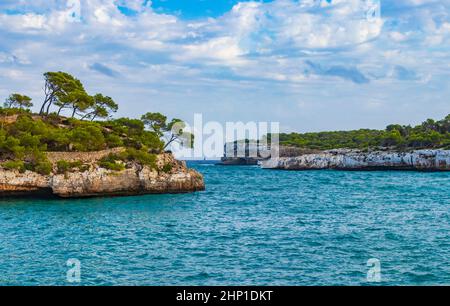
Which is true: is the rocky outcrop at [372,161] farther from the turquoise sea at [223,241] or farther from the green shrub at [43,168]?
the green shrub at [43,168]

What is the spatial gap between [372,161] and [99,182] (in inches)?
3044

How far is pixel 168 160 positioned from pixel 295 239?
28.1m

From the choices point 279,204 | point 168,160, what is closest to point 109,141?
point 168,160

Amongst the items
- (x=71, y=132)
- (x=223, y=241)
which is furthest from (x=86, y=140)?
(x=223, y=241)

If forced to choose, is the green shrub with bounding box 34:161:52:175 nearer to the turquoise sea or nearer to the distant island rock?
the distant island rock

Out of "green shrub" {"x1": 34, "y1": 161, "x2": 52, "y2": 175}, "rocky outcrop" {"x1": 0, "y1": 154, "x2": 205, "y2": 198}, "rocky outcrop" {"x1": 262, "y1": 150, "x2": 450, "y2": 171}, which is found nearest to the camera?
"rocky outcrop" {"x1": 0, "y1": 154, "x2": 205, "y2": 198}

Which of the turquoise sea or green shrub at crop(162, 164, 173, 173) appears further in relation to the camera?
green shrub at crop(162, 164, 173, 173)

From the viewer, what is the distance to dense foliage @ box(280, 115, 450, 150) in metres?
112

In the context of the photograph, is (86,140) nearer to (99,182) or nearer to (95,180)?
(95,180)

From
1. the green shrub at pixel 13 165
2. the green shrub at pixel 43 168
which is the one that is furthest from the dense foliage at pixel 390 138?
Result: the green shrub at pixel 13 165

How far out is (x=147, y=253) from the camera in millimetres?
22578

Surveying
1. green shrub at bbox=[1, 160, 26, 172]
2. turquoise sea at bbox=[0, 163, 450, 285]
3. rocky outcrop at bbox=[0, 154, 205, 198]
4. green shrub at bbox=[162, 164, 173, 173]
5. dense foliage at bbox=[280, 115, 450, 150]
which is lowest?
turquoise sea at bbox=[0, 163, 450, 285]

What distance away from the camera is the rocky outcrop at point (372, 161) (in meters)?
96.8

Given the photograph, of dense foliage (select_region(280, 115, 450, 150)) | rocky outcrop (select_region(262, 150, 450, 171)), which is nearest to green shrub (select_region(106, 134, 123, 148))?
rocky outcrop (select_region(262, 150, 450, 171))
